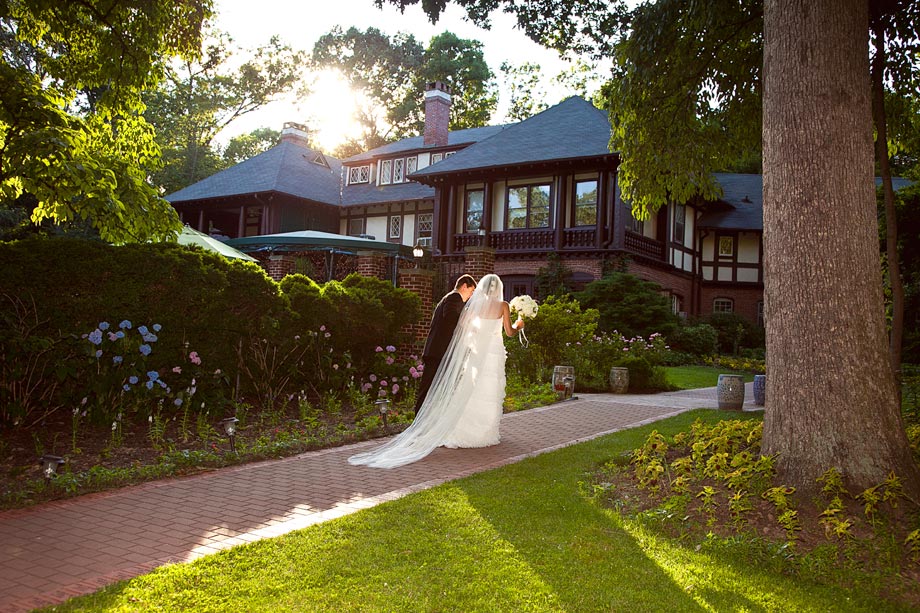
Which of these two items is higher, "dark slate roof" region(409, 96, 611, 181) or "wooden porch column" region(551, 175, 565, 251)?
"dark slate roof" region(409, 96, 611, 181)

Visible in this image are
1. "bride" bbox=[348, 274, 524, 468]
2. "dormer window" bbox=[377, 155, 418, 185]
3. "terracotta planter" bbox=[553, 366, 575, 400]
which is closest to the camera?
"bride" bbox=[348, 274, 524, 468]

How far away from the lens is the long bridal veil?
7785mm

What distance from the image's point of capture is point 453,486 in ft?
A: 19.9

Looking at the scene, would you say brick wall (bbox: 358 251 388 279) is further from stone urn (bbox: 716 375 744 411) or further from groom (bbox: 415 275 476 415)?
stone urn (bbox: 716 375 744 411)

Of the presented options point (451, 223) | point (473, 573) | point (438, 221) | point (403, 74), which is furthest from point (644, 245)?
point (403, 74)

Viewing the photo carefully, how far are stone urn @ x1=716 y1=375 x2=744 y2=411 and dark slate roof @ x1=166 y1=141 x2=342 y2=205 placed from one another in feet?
79.7

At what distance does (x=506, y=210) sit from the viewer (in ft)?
88.1

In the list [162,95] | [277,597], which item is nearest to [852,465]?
[277,597]

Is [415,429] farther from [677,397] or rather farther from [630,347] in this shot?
[630,347]

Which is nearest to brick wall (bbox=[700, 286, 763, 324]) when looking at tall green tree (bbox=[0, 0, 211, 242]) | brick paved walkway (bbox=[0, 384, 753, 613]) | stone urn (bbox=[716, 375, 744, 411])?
stone urn (bbox=[716, 375, 744, 411])

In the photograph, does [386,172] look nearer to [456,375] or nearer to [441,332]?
[441,332]

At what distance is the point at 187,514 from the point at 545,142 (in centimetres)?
2247

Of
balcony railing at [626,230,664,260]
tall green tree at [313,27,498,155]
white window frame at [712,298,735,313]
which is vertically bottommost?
white window frame at [712,298,735,313]

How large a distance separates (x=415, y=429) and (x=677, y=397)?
7.32m
